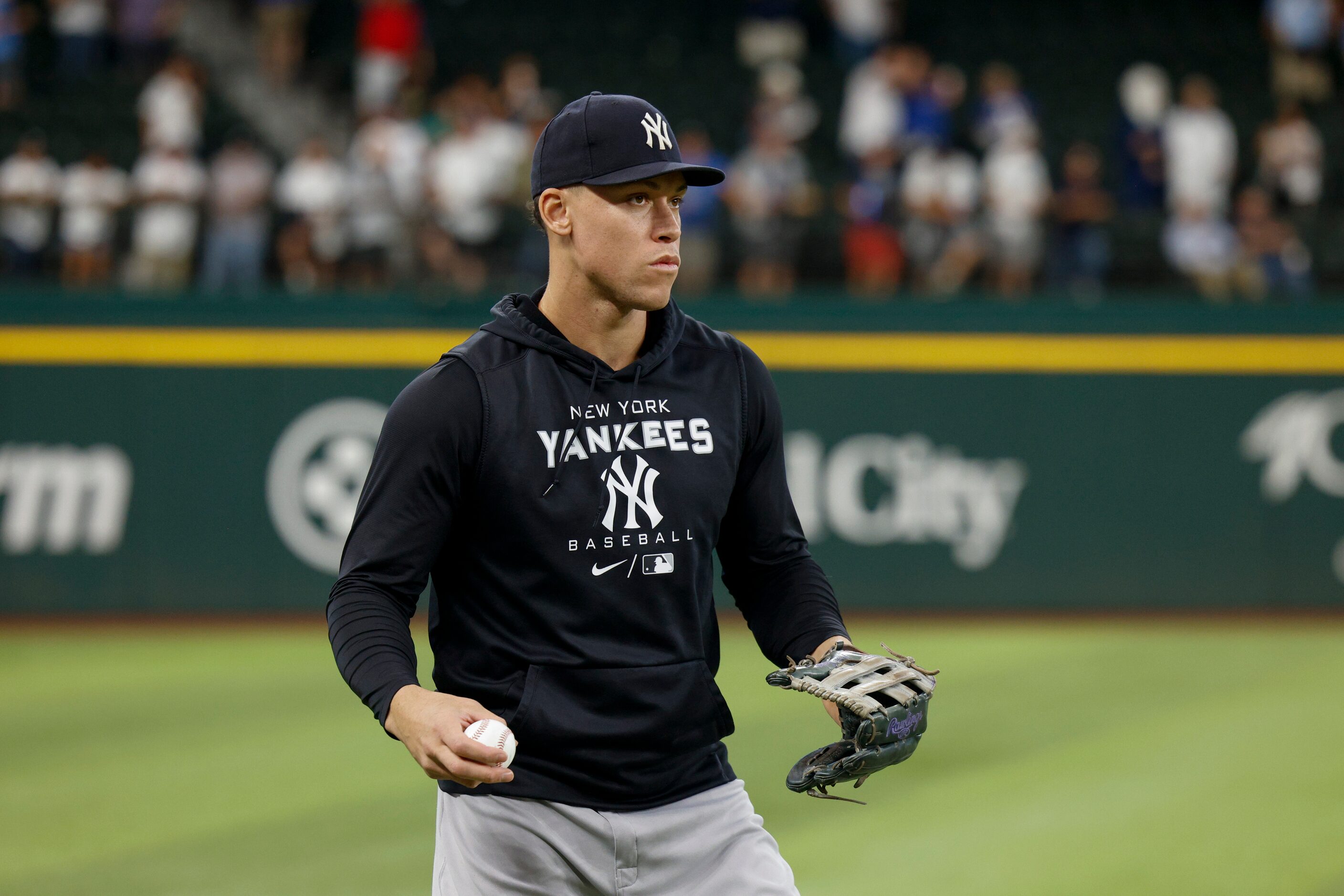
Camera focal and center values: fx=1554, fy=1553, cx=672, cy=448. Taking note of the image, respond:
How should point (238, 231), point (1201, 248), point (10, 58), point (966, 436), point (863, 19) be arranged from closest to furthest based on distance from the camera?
point (966, 436)
point (238, 231)
point (1201, 248)
point (10, 58)
point (863, 19)

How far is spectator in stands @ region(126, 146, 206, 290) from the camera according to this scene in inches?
515

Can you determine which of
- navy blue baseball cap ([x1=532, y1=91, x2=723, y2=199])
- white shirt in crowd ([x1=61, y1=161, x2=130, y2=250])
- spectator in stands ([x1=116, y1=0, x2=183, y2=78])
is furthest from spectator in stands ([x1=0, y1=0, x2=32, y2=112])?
navy blue baseball cap ([x1=532, y1=91, x2=723, y2=199])

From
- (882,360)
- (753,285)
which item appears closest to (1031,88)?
(753,285)

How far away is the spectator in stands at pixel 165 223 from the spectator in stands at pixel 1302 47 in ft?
35.5

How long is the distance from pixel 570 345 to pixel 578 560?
1.57ft

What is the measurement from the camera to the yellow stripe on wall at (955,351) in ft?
37.4

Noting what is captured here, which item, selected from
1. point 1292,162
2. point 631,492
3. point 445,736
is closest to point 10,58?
point 1292,162

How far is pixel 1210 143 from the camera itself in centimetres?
1379

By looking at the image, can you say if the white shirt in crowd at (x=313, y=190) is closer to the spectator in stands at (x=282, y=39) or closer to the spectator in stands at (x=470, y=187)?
the spectator in stands at (x=470, y=187)

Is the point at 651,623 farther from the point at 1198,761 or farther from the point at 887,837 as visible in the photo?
the point at 1198,761

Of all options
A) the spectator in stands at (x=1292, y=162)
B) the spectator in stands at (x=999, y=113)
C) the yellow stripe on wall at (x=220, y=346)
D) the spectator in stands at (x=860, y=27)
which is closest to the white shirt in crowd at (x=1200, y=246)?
the spectator in stands at (x=1292, y=162)

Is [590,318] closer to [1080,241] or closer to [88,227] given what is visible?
[1080,241]

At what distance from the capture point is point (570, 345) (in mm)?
3402

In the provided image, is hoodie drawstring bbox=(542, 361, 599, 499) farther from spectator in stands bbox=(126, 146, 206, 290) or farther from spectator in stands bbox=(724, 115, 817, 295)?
spectator in stands bbox=(126, 146, 206, 290)
